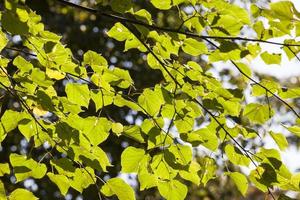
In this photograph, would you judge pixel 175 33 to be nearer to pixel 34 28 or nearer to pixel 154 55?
pixel 154 55

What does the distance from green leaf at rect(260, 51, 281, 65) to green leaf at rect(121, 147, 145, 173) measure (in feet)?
1.47

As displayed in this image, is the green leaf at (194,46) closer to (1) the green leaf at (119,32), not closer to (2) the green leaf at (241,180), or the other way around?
(1) the green leaf at (119,32)

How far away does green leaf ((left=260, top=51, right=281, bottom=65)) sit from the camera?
1307 millimetres

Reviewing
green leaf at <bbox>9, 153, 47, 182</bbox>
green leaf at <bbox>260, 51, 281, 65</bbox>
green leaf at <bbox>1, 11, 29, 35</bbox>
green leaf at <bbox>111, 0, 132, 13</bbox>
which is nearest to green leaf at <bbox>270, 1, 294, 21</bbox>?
green leaf at <bbox>260, 51, 281, 65</bbox>

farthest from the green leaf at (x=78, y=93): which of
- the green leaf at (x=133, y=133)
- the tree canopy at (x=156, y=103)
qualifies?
the green leaf at (x=133, y=133)

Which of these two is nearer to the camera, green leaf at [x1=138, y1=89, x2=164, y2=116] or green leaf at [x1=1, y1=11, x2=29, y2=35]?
green leaf at [x1=1, y1=11, x2=29, y2=35]

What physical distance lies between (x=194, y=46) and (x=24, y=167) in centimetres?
60

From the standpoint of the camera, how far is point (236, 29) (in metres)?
1.22

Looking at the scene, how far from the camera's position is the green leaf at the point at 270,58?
4.29 ft

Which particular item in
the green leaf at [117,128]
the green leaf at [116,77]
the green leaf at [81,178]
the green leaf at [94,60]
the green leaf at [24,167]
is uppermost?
the green leaf at [94,60]

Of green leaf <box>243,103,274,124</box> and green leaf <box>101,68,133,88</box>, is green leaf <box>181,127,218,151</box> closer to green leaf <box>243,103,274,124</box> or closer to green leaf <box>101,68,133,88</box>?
green leaf <box>243,103,274,124</box>

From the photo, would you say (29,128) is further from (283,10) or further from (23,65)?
(283,10)

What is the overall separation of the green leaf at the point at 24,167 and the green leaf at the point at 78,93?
0.22 m

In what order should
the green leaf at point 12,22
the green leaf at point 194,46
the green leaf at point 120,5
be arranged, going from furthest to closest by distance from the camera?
the green leaf at point 194,46 → the green leaf at point 120,5 → the green leaf at point 12,22
